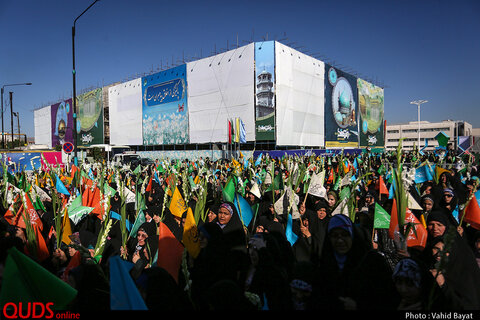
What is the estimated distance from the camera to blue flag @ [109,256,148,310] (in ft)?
5.02

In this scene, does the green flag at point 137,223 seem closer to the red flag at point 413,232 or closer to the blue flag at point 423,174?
the red flag at point 413,232

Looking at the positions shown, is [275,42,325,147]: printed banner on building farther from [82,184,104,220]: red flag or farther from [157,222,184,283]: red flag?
[157,222,184,283]: red flag

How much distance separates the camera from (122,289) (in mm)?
1550

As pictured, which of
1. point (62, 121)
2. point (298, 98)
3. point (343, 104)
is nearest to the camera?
point (298, 98)

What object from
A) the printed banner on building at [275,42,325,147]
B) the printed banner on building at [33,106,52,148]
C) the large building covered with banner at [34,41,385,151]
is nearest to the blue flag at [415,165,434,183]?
the large building covered with banner at [34,41,385,151]

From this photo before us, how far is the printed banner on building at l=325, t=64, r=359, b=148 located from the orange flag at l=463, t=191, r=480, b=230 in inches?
1217

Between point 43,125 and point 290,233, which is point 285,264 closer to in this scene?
point 290,233

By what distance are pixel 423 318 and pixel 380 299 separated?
25 cm

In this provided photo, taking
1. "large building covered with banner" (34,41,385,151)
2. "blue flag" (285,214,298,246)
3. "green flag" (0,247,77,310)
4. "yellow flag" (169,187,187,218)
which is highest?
"large building covered with banner" (34,41,385,151)

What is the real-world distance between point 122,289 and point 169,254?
4.35 feet

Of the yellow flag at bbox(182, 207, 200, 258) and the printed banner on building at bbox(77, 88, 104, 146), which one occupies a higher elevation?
the printed banner on building at bbox(77, 88, 104, 146)

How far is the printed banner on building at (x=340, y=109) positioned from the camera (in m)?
33.9

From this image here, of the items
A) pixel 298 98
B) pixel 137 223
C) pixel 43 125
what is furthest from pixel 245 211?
pixel 43 125

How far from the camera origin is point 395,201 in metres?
3.36
